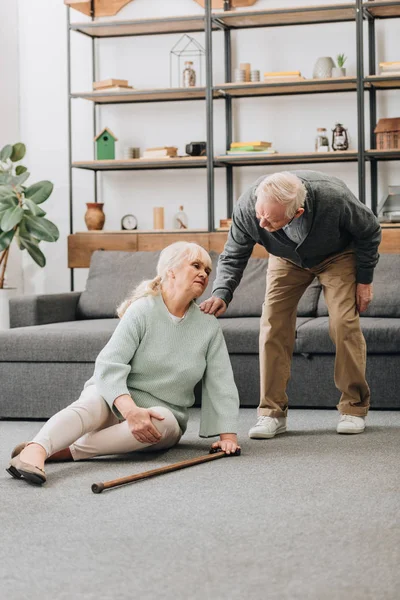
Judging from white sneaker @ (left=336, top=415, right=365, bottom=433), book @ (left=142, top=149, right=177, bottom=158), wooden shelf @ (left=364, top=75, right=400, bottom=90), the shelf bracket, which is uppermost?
the shelf bracket

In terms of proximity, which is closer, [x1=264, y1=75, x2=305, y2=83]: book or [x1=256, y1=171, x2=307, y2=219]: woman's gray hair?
[x1=256, y1=171, x2=307, y2=219]: woman's gray hair

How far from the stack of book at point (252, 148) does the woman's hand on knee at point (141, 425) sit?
2.78m

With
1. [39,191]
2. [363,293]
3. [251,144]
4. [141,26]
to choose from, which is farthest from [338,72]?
[363,293]

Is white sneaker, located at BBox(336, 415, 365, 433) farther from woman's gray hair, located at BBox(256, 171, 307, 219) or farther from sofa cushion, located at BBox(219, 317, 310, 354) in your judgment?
woman's gray hair, located at BBox(256, 171, 307, 219)

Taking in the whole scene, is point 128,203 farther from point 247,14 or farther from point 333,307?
point 333,307

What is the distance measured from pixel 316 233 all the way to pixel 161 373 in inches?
→ 29.4

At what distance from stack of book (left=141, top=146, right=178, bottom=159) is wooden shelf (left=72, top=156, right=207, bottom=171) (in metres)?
0.04

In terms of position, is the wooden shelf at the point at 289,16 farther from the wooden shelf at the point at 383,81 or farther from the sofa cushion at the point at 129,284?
the sofa cushion at the point at 129,284

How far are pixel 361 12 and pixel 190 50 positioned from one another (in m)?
1.11

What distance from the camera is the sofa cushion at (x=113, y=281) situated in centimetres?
475

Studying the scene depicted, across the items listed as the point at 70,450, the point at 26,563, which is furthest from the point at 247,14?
the point at 26,563

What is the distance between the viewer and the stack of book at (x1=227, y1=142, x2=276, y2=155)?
17.4 feet

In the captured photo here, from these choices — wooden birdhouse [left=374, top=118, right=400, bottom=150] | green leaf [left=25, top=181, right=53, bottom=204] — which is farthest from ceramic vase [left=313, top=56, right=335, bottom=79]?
green leaf [left=25, top=181, right=53, bottom=204]

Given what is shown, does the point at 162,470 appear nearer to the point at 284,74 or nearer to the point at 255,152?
the point at 255,152
